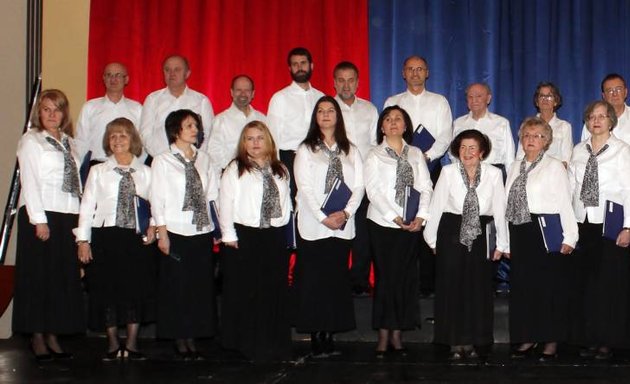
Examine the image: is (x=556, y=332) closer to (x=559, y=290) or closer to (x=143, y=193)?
(x=559, y=290)

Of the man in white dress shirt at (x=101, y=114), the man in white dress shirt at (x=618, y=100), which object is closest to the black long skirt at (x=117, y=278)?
the man in white dress shirt at (x=101, y=114)

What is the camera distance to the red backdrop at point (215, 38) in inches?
299

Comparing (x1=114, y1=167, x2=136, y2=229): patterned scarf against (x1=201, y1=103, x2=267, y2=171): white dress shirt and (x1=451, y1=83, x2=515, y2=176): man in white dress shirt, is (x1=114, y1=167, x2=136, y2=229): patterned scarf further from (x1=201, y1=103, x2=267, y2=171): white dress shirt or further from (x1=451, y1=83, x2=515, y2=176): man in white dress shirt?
(x1=451, y1=83, x2=515, y2=176): man in white dress shirt

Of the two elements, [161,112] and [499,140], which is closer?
[499,140]

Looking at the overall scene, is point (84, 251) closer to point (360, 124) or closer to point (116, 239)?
point (116, 239)

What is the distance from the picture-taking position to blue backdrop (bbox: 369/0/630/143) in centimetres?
732

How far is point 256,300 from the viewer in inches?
218

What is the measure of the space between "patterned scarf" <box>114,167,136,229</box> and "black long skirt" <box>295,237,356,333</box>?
105 centimetres

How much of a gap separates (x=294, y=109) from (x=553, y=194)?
1940 mm

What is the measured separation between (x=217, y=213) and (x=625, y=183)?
2455 millimetres

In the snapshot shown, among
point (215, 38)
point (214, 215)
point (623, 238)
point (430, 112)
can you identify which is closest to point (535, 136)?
point (623, 238)

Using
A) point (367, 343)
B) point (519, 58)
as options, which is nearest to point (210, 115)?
point (367, 343)

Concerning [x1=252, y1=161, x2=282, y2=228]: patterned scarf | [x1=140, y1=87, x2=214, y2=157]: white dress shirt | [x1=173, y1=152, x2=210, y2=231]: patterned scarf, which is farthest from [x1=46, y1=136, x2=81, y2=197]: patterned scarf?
[x1=252, y1=161, x2=282, y2=228]: patterned scarf

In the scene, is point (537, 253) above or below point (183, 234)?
below
